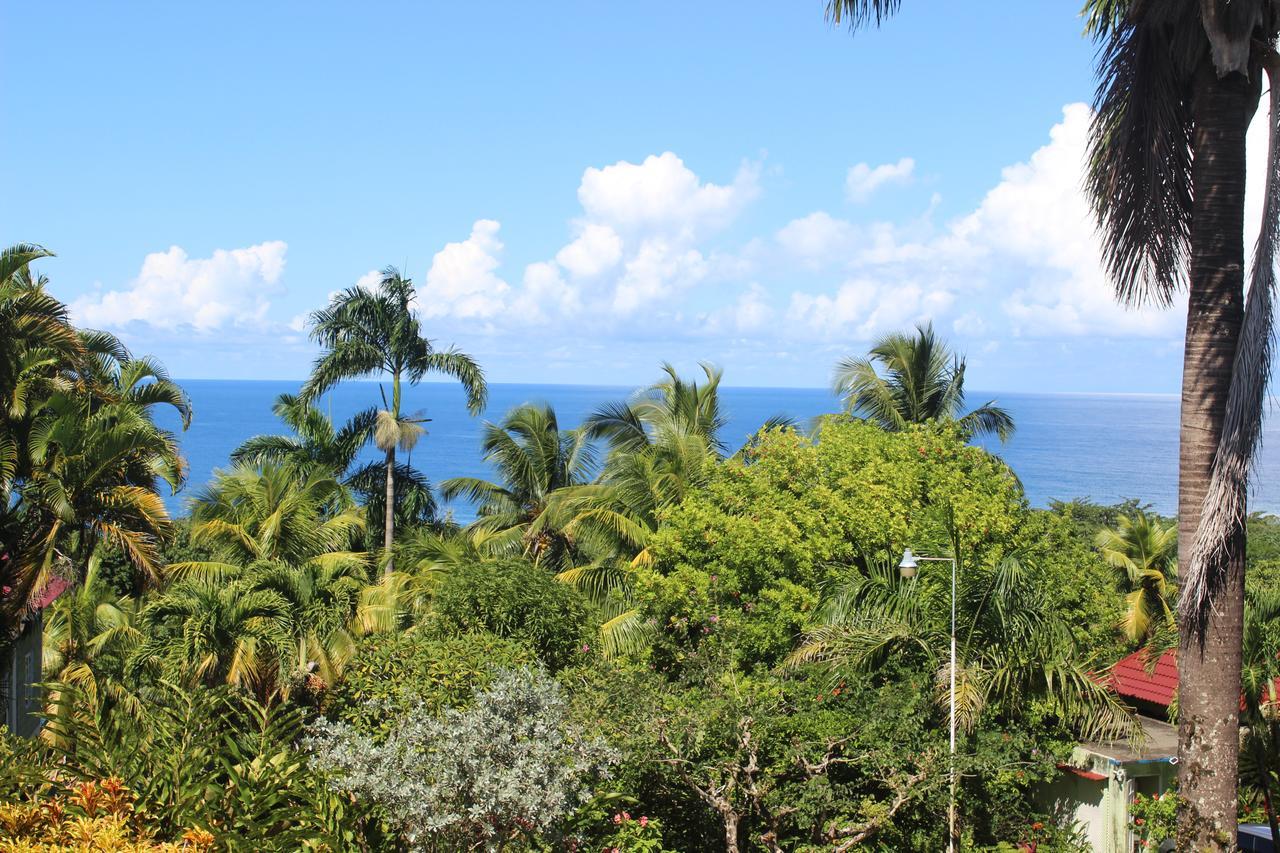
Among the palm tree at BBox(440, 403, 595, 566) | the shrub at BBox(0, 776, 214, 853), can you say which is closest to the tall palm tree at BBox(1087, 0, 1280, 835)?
the shrub at BBox(0, 776, 214, 853)

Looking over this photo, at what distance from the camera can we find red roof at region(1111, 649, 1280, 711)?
44.6 feet

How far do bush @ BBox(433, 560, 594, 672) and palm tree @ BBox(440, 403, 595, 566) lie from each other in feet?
28.3

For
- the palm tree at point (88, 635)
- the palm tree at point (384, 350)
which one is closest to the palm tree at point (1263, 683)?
the palm tree at point (88, 635)

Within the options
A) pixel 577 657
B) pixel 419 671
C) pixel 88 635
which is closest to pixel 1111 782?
pixel 577 657

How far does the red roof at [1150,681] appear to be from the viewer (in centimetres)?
1359

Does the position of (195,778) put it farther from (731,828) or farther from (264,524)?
(264,524)

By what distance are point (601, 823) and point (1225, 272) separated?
23.9 ft

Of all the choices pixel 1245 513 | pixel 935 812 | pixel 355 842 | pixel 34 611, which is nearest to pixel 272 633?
pixel 34 611

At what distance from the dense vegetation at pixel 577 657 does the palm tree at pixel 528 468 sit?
10.5ft

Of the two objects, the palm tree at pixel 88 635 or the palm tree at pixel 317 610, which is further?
the palm tree at pixel 88 635

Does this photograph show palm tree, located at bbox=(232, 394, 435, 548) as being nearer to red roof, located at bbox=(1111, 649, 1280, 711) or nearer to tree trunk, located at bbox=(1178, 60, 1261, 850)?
red roof, located at bbox=(1111, 649, 1280, 711)

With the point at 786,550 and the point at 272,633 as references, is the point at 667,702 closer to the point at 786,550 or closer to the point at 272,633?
the point at 786,550

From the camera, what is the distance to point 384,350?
27.2 metres

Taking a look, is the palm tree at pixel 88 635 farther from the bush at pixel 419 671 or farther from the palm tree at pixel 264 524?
the bush at pixel 419 671
